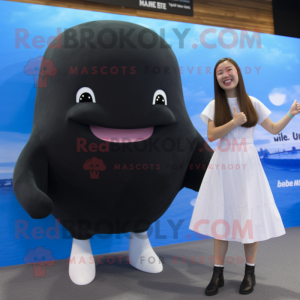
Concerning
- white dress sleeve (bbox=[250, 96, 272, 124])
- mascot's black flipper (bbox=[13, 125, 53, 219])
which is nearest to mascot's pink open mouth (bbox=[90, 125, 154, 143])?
mascot's black flipper (bbox=[13, 125, 53, 219])

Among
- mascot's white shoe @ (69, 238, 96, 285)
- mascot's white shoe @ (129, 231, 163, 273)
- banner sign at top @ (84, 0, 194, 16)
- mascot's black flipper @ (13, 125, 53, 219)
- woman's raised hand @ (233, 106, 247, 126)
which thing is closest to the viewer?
mascot's black flipper @ (13, 125, 53, 219)

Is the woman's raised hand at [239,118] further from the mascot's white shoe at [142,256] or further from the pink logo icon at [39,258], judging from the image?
the pink logo icon at [39,258]

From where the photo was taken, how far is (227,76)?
1.68 metres

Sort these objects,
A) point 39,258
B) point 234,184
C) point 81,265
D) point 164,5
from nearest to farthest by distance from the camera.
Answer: point 234,184, point 81,265, point 39,258, point 164,5

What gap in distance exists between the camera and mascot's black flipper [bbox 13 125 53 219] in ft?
4.52

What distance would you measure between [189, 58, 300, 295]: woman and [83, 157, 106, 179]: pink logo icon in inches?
22.3

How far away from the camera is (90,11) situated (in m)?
2.59

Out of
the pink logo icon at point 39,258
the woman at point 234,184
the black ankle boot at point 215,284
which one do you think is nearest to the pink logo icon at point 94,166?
the woman at point 234,184

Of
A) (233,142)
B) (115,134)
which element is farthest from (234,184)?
(115,134)

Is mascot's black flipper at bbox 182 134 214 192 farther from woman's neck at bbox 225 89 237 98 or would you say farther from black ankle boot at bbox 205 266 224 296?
black ankle boot at bbox 205 266 224 296

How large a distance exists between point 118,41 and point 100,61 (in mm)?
155

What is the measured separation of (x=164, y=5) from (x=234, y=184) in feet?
6.52

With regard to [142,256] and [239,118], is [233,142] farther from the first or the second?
[142,256]

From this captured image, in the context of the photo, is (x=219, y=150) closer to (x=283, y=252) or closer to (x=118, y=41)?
(x=118, y=41)
